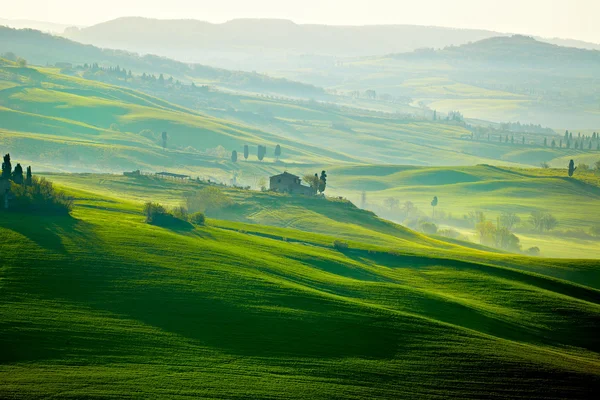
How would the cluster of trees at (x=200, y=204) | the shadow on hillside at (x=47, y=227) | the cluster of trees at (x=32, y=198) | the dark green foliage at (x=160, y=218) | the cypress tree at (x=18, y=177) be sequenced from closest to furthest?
1. the shadow on hillside at (x=47, y=227)
2. the cluster of trees at (x=32, y=198)
3. the cypress tree at (x=18, y=177)
4. the dark green foliage at (x=160, y=218)
5. the cluster of trees at (x=200, y=204)

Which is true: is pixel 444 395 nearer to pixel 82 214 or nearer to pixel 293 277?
pixel 293 277

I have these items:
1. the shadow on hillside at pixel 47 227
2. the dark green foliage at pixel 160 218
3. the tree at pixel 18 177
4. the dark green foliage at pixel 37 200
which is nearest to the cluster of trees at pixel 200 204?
the dark green foliage at pixel 160 218

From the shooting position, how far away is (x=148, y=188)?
582 ft

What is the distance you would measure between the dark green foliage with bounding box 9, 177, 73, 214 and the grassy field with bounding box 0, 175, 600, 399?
3153 millimetres

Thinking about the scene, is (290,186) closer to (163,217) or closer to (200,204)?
(200,204)

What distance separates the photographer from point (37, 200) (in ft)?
327

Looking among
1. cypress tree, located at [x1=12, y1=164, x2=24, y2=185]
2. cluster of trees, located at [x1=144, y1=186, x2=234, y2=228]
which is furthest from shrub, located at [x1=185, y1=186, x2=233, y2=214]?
cypress tree, located at [x1=12, y1=164, x2=24, y2=185]

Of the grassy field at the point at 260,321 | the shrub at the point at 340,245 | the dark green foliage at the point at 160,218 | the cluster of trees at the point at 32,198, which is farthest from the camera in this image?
the shrub at the point at 340,245

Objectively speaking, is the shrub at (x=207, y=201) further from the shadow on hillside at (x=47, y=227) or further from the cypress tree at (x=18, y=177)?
the shadow on hillside at (x=47, y=227)

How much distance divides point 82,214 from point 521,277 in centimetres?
5051

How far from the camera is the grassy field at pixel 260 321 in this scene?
207 feet

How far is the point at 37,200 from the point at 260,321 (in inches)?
1426

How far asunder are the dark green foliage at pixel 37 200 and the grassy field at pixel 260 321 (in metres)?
3.15

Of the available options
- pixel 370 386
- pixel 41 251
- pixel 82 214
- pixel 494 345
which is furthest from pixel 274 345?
pixel 82 214
